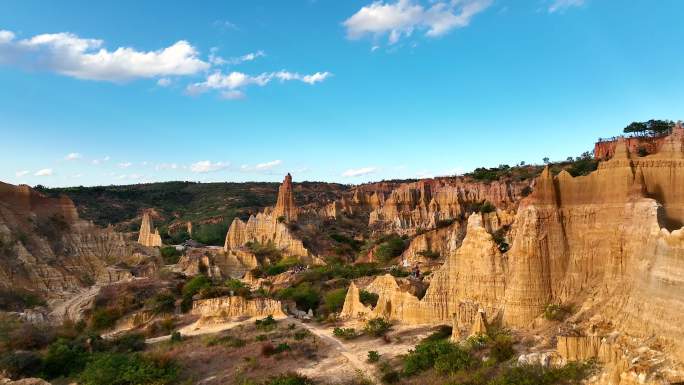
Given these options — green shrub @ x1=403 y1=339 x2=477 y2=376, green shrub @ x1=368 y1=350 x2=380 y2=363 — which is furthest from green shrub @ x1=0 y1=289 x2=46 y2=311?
green shrub @ x1=403 y1=339 x2=477 y2=376

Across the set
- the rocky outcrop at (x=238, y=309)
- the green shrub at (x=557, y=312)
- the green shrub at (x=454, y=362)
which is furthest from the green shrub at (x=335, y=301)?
the green shrub at (x=557, y=312)

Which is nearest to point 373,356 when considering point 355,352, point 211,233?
point 355,352

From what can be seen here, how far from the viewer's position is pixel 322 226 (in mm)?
76438

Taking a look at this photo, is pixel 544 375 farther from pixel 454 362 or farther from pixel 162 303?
pixel 162 303

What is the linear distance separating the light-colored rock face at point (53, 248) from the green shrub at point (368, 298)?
24537 mm

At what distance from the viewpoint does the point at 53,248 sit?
4556 cm

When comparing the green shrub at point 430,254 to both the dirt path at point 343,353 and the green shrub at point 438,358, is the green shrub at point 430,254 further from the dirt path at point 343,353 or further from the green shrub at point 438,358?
the green shrub at point 438,358

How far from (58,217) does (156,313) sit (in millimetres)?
20005

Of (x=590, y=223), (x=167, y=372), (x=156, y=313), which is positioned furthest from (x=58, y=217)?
(x=590, y=223)

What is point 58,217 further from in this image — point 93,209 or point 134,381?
point 93,209

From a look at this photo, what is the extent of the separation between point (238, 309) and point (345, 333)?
9593mm

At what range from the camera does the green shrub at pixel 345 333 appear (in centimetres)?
2517

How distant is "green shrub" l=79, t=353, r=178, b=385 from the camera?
67.0ft

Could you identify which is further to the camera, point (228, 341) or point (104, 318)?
point (104, 318)
